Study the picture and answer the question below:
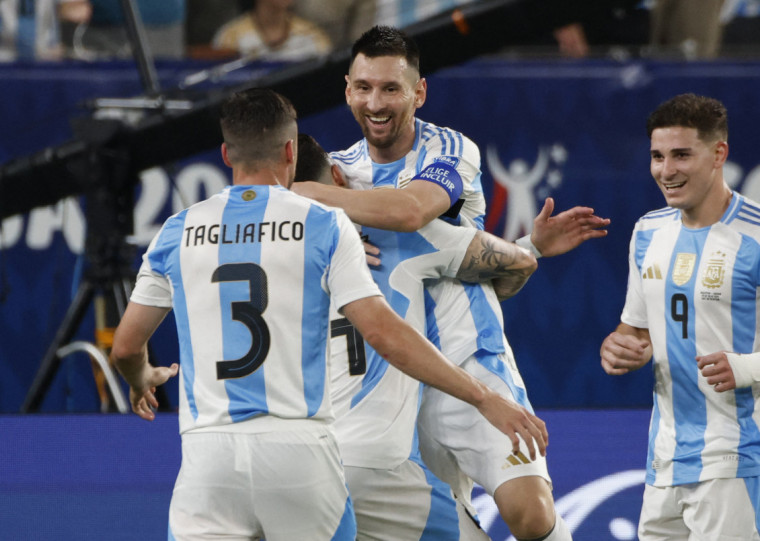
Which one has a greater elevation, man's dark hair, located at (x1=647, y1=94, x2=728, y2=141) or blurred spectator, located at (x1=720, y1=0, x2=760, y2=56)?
blurred spectator, located at (x1=720, y1=0, x2=760, y2=56)

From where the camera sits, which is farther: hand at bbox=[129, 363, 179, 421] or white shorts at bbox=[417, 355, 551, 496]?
white shorts at bbox=[417, 355, 551, 496]

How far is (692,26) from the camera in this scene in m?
7.81

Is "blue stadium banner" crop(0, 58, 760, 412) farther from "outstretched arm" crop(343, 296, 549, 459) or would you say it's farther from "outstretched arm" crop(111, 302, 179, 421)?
"outstretched arm" crop(343, 296, 549, 459)

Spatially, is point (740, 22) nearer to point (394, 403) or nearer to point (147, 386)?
point (394, 403)

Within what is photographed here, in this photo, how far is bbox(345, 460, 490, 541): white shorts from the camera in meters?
4.38

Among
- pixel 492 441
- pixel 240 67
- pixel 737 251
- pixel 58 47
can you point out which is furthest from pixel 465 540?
pixel 58 47

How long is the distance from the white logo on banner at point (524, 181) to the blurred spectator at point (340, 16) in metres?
1.14

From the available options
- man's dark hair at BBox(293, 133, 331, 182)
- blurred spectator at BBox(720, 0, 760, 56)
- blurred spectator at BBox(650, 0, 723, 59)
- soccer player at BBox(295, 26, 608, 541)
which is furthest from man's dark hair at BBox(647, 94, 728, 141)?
blurred spectator at BBox(720, 0, 760, 56)

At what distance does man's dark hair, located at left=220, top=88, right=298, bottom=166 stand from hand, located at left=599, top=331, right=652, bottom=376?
1.55m

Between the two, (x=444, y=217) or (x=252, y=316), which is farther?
(x=444, y=217)

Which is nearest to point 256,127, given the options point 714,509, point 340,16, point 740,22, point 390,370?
point 390,370

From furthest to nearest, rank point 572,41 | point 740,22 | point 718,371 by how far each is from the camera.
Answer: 1. point 740,22
2. point 572,41
3. point 718,371

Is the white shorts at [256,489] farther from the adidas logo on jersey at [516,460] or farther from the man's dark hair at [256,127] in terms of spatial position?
the adidas logo on jersey at [516,460]

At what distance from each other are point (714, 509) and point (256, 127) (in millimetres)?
2117
